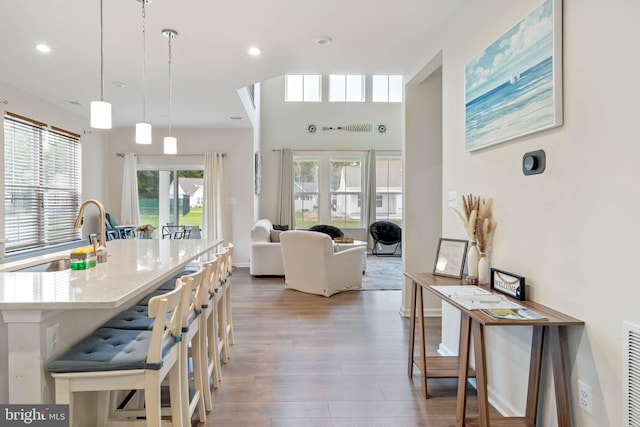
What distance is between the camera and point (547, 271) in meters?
1.66

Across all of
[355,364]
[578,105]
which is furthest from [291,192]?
[578,105]

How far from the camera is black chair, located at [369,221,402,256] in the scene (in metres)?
8.09

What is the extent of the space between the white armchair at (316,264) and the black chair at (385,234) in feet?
10.6

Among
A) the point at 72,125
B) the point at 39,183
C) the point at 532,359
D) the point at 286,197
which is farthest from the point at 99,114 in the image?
the point at 286,197

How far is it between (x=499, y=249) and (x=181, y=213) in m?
6.32

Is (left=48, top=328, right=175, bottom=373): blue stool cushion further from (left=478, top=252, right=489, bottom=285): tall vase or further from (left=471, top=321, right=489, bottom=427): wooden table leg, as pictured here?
(left=478, top=252, right=489, bottom=285): tall vase

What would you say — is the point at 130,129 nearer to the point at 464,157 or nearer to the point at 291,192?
the point at 291,192

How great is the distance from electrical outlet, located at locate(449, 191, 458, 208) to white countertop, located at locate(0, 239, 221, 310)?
198cm

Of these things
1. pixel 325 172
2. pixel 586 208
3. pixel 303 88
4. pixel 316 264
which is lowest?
pixel 316 264

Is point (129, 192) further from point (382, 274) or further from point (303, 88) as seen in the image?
point (382, 274)

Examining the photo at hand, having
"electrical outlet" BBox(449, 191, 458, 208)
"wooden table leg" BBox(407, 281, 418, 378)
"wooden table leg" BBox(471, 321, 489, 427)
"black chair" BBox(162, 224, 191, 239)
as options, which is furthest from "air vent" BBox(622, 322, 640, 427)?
"black chair" BBox(162, 224, 191, 239)

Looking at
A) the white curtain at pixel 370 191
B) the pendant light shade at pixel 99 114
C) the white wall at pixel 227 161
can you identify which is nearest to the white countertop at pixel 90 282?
the pendant light shade at pixel 99 114

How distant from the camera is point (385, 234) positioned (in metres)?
8.13

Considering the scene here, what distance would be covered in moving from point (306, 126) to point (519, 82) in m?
7.02
